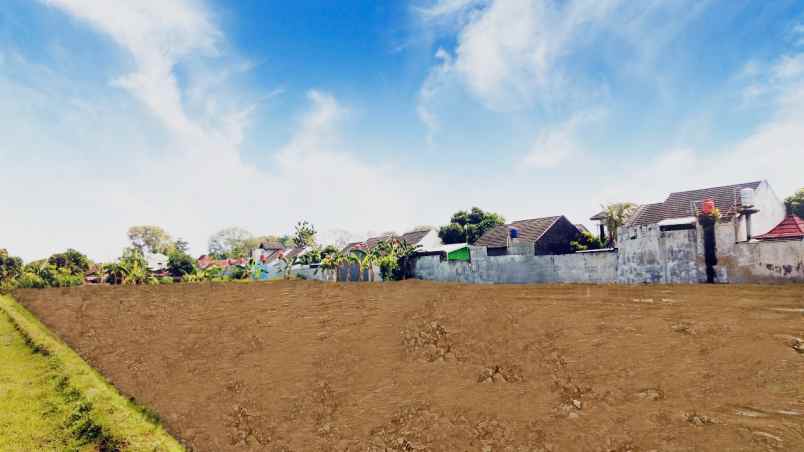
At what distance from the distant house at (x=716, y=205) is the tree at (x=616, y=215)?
1.09m

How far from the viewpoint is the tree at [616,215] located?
2753cm

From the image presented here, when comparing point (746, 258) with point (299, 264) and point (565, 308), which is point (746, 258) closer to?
point (565, 308)

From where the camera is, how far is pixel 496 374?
6.60 meters

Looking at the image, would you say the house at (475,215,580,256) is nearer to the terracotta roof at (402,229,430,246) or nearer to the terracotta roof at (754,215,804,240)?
the terracotta roof at (402,229,430,246)

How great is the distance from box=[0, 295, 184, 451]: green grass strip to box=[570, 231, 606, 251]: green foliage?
25076 mm

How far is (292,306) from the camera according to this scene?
1360 centimetres

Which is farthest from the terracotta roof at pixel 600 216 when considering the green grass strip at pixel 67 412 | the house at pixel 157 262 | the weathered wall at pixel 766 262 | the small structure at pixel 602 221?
the house at pixel 157 262

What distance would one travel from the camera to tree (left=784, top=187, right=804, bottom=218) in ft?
116

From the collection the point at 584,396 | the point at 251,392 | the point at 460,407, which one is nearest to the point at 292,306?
the point at 251,392

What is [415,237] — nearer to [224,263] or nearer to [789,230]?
[789,230]

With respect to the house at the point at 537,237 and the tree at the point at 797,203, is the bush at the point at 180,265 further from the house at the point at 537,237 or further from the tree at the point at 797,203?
the tree at the point at 797,203

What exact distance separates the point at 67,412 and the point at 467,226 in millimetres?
35692

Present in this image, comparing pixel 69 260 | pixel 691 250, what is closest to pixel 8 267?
pixel 69 260

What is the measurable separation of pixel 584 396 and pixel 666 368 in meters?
1.53
